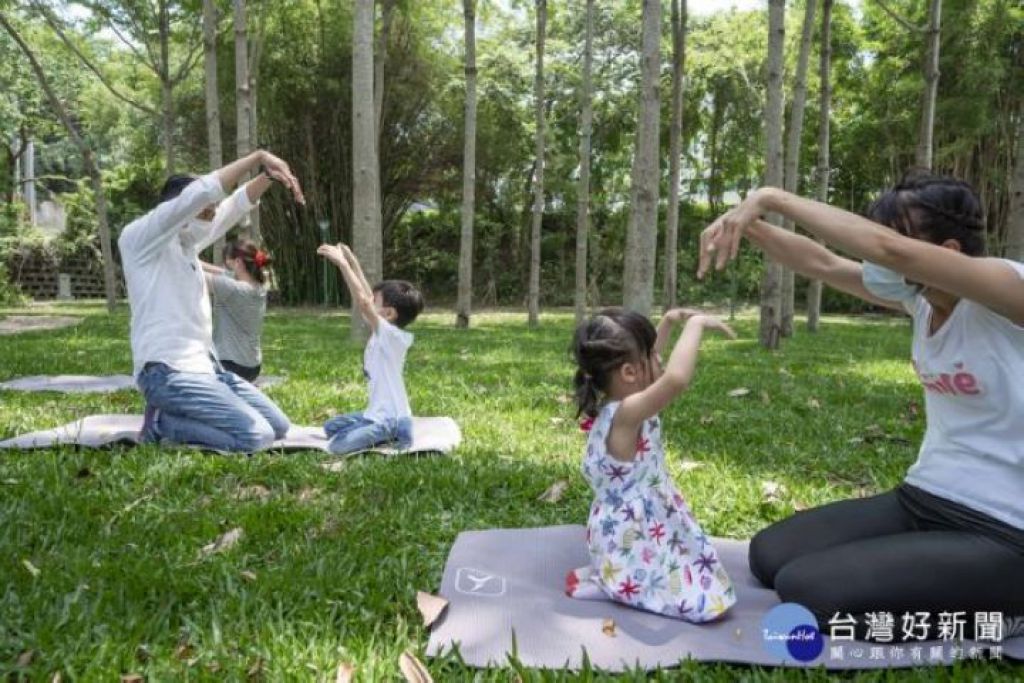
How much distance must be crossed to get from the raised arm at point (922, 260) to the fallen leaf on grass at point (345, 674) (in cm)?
167

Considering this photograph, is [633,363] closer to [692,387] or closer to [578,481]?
[578,481]

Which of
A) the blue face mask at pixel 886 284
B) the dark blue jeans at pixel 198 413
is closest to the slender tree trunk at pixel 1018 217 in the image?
the blue face mask at pixel 886 284

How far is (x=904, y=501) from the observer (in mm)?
2658

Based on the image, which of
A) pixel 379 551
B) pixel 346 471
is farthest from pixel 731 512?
pixel 346 471

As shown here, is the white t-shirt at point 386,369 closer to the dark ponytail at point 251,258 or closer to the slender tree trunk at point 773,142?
the dark ponytail at point 251,258

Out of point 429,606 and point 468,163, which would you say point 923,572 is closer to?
point 429,606

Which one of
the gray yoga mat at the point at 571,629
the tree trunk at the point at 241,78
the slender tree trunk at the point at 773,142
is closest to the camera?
the gray yoga mat at the point at 571,629

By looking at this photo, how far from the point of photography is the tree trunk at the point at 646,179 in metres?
6.90

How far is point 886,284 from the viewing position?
2723 millimetres

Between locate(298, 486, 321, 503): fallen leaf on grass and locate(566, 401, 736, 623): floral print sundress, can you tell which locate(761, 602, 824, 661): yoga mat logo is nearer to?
locate(566, 401, 736, 623): floral print sundress

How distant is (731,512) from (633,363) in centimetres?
128

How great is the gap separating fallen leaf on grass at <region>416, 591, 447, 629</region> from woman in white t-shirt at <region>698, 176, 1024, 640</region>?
1050 millimetres

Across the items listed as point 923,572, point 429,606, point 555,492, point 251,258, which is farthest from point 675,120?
point 429,606

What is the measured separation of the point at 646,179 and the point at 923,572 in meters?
5.22
